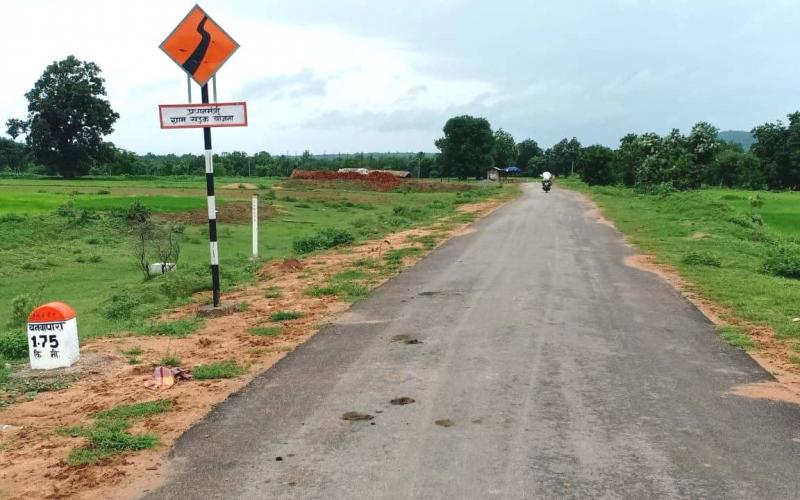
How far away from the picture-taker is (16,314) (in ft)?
37.0

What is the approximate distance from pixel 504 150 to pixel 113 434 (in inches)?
5048

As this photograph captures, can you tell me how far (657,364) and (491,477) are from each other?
10.4 feet

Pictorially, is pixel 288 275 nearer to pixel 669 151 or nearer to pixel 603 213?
pixel 603 213

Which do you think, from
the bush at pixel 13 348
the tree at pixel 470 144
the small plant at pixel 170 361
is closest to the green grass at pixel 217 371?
the small plant at pixel 170 361

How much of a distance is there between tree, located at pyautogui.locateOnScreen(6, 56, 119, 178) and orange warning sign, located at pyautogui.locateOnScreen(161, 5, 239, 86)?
2990 inches

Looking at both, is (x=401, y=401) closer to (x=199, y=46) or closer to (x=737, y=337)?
(x=737, y=337)

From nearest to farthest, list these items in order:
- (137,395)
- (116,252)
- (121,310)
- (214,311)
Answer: (137,395) < (214,311) < (121,310) < (116,252)

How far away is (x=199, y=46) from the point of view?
8.70m

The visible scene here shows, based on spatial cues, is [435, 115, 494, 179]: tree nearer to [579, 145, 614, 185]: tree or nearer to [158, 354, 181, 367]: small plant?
[579, 145, 614, 185]: tree

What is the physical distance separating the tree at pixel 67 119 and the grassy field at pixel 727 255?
67600 mm

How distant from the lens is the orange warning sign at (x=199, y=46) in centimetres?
862

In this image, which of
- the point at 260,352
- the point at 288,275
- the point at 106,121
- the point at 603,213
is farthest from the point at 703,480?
the point at 106,121

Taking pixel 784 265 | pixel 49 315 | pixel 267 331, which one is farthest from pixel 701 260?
pixel 49 315

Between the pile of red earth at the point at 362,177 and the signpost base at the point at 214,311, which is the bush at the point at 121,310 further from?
the pile of red earth at the point at 362,177
